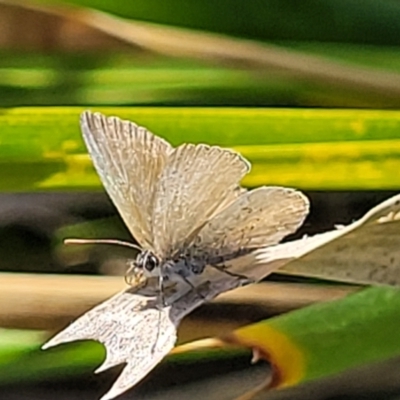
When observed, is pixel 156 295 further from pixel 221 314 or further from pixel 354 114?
pixel 354 114

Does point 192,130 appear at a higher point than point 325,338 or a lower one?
higher

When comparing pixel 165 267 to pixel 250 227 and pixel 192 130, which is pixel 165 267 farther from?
pixel 192 130

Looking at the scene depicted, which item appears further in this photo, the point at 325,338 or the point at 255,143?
the point at 255,143

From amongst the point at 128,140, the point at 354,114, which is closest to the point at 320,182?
the point at 354,114

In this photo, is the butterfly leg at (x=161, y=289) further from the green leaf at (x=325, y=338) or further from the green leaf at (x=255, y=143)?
the green leaf at (x=255, y=143)

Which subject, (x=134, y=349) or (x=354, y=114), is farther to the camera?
(x=354, y=114)

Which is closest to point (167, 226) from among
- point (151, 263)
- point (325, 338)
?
point (151, 263)

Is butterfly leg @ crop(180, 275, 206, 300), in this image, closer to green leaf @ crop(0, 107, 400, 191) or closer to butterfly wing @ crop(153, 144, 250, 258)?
butterfly wing @ crop(153, 144, 250, 258)
